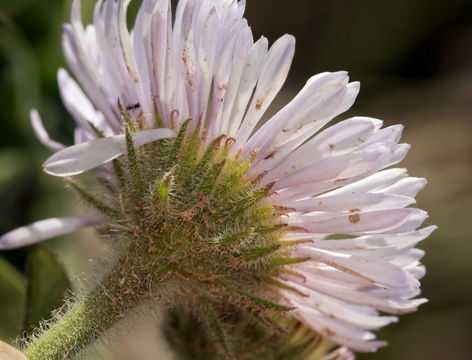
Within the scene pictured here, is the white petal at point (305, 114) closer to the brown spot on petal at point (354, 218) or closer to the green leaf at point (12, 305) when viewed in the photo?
the brown spot on petal at point (354, 218)

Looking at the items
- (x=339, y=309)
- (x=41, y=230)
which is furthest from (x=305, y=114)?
(x=41, y=230)

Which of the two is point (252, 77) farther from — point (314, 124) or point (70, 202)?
point (70, 202)

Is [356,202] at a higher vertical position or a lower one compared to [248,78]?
lower

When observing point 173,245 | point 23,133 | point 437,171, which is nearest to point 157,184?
point 173,245

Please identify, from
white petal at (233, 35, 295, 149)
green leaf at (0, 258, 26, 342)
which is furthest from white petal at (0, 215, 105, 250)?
white petal at (233, 35, 295, 149)

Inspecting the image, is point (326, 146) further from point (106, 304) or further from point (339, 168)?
point (106, 304)

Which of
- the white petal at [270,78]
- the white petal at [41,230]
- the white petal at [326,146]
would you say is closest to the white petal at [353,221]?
→ the white petal at [326,146]

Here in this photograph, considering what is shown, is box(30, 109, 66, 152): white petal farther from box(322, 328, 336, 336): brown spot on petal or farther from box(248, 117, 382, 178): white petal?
box(322, 328, 336, 336): brown spot on petal

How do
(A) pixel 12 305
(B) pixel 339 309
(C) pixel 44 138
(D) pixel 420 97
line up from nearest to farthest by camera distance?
(B) pixel 339 309, (C) pixel 44 138, (A) pixel 12 305, (D) pixel 420 97
